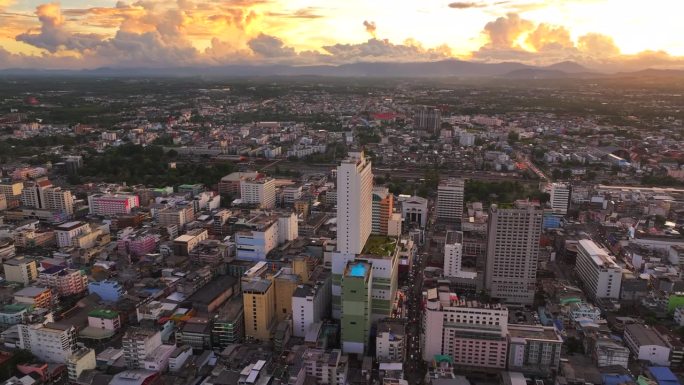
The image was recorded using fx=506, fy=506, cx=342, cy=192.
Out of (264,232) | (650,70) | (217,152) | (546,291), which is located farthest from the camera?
(650,70)

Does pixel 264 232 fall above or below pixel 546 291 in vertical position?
above

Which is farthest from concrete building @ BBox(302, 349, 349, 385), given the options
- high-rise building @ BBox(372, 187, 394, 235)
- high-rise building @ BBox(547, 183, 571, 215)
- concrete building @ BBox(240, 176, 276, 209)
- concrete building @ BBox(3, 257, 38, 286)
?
high-rise building @ BBox(547, 183, 571, 215)

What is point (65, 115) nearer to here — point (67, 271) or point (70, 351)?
point (67, 271)

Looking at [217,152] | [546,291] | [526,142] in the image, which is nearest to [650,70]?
[526,142]

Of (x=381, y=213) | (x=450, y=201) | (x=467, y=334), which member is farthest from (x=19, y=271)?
(x=450, y=201)

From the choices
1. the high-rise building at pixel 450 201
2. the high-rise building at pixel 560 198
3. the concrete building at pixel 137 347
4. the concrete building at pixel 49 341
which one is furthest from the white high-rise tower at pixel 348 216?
the high-rise building at pixel 560 198

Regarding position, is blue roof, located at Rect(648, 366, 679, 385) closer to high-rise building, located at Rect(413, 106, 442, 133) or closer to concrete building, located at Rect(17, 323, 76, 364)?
concrete building, located at Rect(17, 323, 76, 364)
